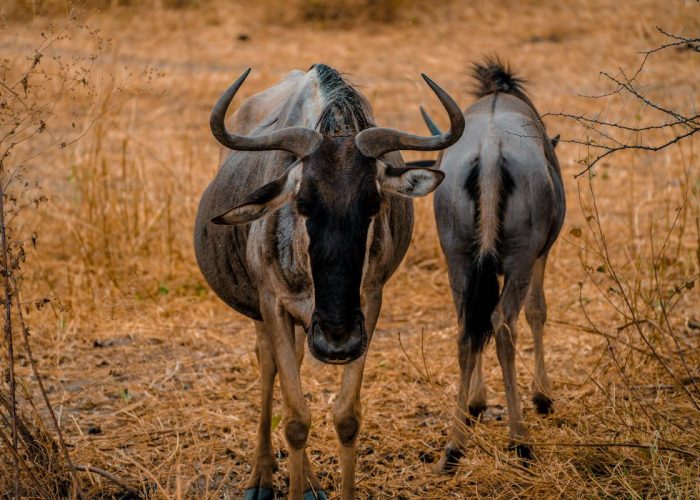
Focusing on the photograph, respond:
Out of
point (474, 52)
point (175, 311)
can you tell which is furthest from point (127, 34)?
point (175, 311)

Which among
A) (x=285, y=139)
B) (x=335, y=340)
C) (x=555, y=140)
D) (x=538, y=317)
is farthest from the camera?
(x=538, y=317)

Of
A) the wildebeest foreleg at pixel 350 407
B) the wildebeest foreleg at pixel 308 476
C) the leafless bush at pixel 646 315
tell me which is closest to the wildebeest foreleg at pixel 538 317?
the leafless bush at pixel 646 315

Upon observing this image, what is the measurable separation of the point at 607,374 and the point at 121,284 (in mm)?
3868

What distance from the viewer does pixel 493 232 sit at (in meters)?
4.98

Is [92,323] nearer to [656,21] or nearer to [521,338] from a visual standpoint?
[521,338]

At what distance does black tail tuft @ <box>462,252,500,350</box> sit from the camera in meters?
5.03

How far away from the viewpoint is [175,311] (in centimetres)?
760

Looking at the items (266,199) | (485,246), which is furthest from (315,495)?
(266,199)

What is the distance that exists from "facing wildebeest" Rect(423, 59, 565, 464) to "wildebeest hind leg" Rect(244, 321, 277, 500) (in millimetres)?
925

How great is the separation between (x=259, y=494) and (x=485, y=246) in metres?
1.71

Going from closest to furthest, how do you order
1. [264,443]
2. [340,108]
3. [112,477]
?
1. [340,108]
2. [112,477]
3. [264,443]

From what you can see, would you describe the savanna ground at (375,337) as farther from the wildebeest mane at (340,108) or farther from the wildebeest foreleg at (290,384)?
the wildebeest mane at (340,108)

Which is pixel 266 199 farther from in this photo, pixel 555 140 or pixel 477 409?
pixel 555 140

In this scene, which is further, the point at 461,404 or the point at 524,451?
the point at 461,404
